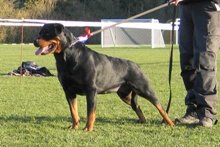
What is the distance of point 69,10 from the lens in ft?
164

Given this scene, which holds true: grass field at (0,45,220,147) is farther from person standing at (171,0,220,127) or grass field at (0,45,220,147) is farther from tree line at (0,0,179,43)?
tree line at (0,0,179,43)

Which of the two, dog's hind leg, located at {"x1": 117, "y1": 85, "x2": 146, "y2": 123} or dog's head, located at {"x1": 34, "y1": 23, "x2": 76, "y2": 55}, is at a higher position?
dog's head, located at {"x1": 34, "y1": 23, "x2": 76, "y2": 55}

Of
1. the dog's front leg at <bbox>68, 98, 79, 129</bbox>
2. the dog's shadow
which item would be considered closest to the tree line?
the dog's shadow

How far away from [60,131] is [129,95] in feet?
3.82

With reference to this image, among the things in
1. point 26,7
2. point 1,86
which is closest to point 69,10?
point 26,7

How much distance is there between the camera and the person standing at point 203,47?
220 inches

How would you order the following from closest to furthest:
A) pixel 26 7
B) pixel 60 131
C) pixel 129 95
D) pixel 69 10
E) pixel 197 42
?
pixel 60 131 < pixel 197 42 < pixel 129 95 < pixel 26 7 < pixel 69 10

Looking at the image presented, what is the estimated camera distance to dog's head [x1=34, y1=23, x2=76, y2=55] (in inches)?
203

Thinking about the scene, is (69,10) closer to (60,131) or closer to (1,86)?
(1,86)

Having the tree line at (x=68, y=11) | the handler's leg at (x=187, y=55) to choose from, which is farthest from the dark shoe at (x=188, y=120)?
the tree line at (x=68, y=11)

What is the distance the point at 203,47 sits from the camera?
220 inches

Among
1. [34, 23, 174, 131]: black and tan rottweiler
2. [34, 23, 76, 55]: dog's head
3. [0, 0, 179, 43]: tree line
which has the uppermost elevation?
[34, 23, 76, 55]: dog's head

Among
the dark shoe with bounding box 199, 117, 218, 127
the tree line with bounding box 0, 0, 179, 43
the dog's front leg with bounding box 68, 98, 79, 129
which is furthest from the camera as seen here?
the tree line with bounding box 0, 0, 179, 43

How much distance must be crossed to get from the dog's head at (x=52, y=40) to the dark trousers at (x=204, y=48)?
4.91 feet
